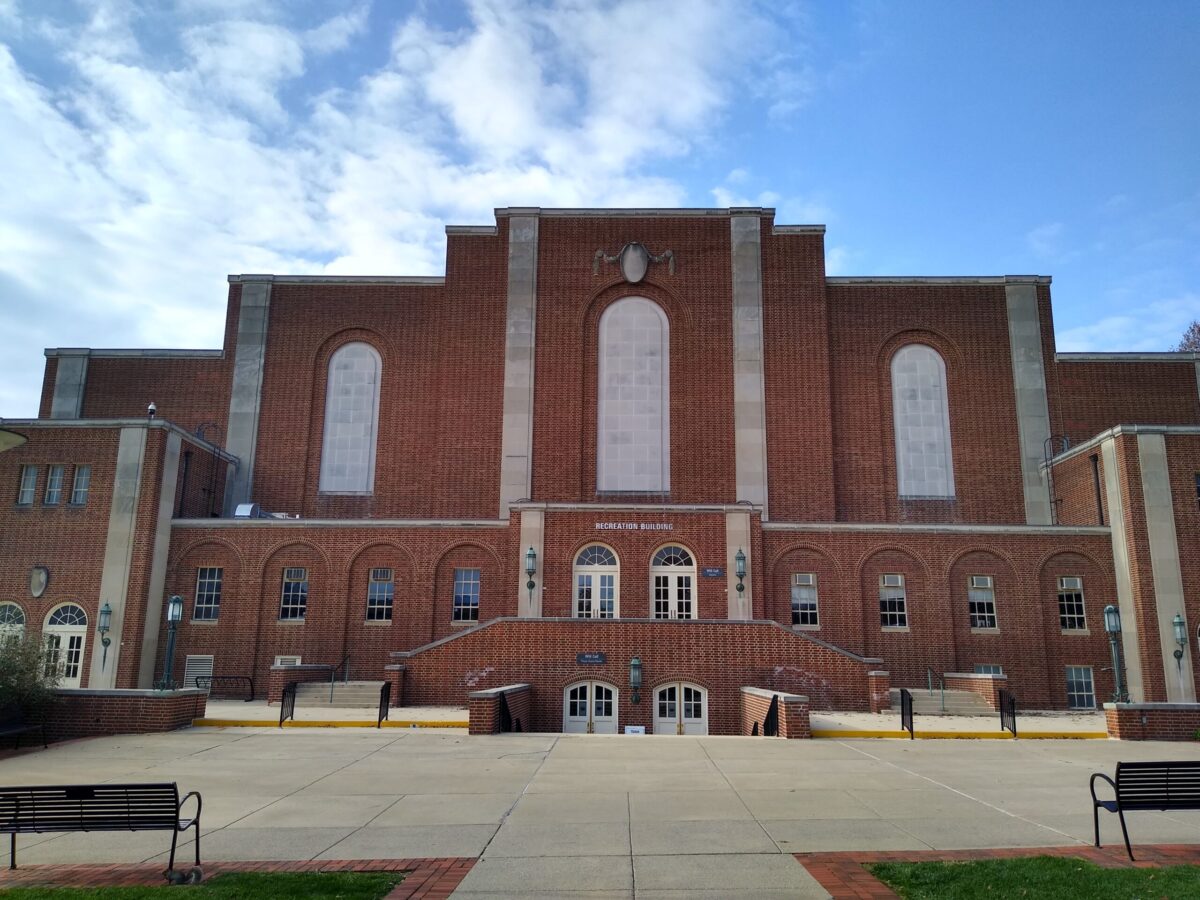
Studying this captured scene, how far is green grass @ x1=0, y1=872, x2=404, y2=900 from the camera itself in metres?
7.66

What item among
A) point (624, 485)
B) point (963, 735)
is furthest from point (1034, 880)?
point (624, 485)

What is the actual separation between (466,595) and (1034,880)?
80.0ft

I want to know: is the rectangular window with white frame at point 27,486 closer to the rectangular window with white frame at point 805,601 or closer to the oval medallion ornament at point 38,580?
the oval medallion ornament at point 38,580

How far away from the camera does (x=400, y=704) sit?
2492cm

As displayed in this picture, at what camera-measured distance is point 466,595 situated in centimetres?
3089

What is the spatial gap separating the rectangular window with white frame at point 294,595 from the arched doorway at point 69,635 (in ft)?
19.1

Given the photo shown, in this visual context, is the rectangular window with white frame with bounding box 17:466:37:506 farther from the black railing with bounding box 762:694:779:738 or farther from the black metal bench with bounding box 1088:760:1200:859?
the black metal bench with bounding box 1088:760:1200:859

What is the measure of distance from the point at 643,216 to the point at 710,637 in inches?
749

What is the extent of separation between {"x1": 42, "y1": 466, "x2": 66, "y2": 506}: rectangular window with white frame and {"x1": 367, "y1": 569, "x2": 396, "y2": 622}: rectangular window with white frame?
10069mm

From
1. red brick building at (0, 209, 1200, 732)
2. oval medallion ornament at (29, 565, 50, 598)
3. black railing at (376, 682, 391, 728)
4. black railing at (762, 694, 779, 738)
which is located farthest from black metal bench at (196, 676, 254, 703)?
black railing at (762, 694, 779, 738)

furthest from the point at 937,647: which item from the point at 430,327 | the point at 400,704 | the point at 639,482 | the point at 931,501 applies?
the point at 430,327

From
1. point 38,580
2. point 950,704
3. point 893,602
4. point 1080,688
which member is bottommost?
point 950,704

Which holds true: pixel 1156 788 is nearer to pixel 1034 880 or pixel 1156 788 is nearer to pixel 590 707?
pixel 1034 880

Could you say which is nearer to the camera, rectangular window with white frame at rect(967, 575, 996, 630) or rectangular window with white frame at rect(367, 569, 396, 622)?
rectangular window with white frame at rect(967, 575, 996, 630)
